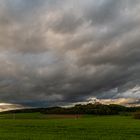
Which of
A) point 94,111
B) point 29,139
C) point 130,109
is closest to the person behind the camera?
point 29,139

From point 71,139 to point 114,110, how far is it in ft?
416

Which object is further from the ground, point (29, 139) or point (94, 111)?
point (94, 111)

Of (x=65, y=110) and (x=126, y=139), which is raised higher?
(x=65, y=110)

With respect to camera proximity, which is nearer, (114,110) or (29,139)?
(29,139)

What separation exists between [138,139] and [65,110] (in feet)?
397

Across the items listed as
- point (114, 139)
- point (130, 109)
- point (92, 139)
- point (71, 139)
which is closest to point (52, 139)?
point (71, 139)

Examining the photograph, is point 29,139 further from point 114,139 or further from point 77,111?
point 77,111

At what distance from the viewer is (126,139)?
33875mm

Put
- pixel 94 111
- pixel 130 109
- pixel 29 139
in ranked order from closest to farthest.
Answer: pixel 29 139 < pixel 94 111 < pixel 130 109

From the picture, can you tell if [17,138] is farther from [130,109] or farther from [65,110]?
[130,109]

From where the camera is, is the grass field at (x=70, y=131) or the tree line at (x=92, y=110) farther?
the tree line at (x=92, y=110)

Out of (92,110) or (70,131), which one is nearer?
(70,131)

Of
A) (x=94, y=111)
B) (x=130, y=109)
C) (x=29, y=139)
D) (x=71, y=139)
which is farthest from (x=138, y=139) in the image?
(x=130, y=109)

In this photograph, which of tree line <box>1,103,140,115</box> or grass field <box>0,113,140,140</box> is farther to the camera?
tree line <box>1,103,140,115</box>
